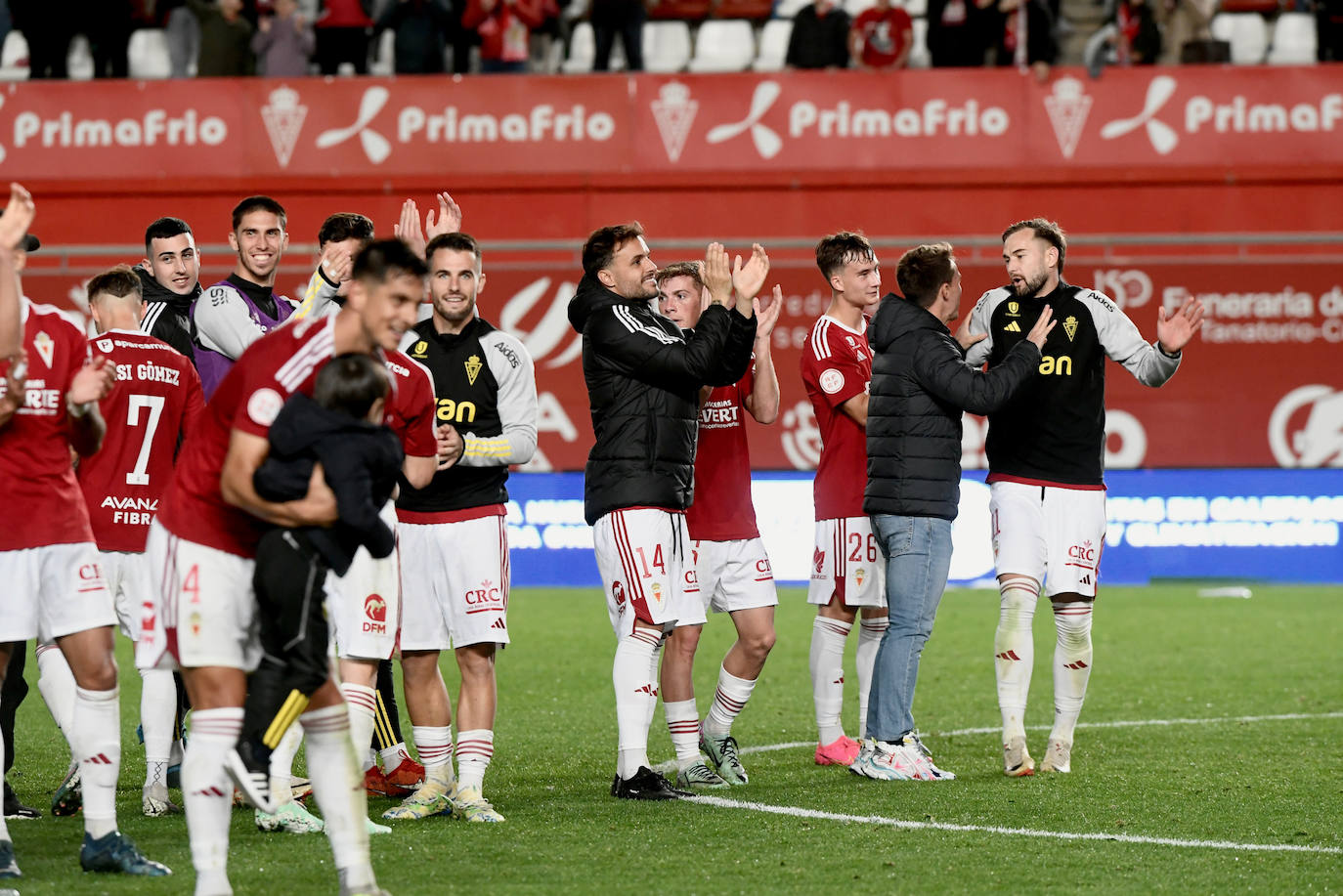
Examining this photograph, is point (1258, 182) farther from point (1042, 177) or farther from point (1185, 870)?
point (1185, 870)

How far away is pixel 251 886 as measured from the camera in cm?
543

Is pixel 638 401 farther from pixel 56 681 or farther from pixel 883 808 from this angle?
pixel 56 681

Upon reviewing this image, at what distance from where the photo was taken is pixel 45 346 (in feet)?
19.2

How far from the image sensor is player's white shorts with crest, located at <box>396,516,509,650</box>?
22.1ft

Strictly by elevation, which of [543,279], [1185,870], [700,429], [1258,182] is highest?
[1258,182]

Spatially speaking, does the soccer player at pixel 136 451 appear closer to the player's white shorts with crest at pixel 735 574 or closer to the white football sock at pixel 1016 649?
the player's white shorts with crest at pixel 735 574

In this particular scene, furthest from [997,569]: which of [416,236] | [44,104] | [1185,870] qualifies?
[44,104]

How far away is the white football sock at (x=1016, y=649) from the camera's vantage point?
772 cm

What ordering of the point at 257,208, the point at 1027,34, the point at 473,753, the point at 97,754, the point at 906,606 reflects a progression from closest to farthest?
1. the point at 97,754
2. the point at 473,753
3. the point at 906,606
4. the point at 257,208
5. the point at 1027,34

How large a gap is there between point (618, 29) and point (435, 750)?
1465cm

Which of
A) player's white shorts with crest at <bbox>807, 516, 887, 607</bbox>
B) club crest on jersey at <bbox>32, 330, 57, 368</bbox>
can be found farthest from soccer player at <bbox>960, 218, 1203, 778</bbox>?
club crest on jersey at <bbox>32, 330, 57, 368</bbox>

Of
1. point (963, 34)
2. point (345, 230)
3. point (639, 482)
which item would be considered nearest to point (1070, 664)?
point (639, 482)

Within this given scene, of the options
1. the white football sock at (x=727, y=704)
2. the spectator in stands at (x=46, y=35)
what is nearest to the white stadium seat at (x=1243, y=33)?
the spectator in stands at (x=46, y=35)

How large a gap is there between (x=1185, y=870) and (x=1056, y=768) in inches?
81.5
